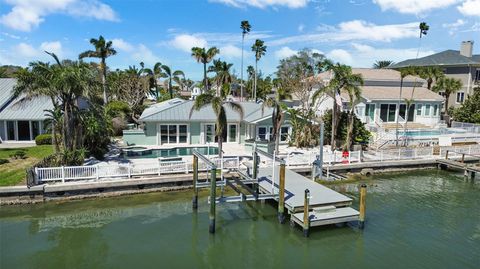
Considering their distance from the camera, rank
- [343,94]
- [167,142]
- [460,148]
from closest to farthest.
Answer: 1. [460,148]
2. [167,142]
3. [343,94]

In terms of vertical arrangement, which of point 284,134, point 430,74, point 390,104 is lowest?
point 284,134

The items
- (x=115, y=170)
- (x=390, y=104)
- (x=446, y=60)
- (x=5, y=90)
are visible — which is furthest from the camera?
(x=446, y=60)

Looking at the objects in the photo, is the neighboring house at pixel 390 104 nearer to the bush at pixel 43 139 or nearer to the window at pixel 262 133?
the window at pixel 262 133

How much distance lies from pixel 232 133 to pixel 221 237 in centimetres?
1573

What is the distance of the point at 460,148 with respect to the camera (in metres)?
26.0

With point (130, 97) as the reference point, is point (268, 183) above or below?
below

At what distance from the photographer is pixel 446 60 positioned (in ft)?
157

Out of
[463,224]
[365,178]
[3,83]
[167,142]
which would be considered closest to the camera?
[463,224]

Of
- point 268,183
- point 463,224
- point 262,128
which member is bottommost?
point 463,224

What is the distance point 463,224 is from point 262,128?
1536 cm

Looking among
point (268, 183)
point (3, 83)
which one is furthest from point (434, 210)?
point (3, 83)

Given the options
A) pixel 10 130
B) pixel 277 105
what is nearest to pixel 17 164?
pixel 10 130

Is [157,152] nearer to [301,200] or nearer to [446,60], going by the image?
[301,200]

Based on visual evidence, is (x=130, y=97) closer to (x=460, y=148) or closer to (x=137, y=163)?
(x=137, y=163)
